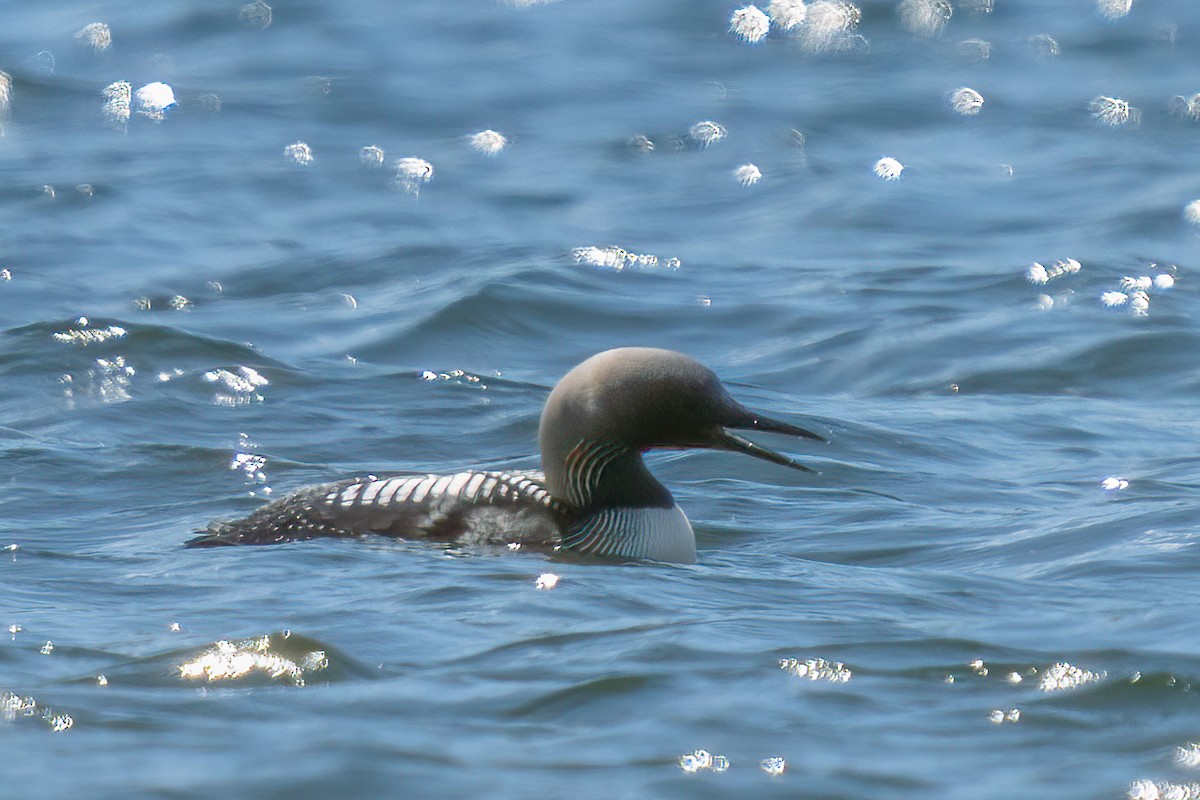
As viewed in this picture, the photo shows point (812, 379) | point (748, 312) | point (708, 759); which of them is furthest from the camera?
point (748, 312)

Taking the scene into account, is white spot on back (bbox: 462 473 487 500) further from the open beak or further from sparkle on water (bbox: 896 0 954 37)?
sparkle on water (bbox: 896 0 954 37)

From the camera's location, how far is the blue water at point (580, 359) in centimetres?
423

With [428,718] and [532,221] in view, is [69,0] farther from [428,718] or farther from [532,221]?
[428,718]

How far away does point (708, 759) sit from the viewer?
13.1ft

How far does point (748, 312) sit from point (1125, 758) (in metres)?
6.97

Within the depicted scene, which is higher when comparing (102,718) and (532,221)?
(102,718)

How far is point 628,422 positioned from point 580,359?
3897 mm

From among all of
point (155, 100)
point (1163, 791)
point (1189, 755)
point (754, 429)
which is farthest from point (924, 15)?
point (1163, 791)

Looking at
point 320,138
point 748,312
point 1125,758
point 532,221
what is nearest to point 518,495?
point 1125,758

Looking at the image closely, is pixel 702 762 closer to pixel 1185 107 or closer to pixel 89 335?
pixel 89 335

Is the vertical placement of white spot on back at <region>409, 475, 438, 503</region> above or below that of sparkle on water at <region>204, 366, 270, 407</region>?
above

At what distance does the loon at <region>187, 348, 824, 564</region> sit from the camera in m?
6.24

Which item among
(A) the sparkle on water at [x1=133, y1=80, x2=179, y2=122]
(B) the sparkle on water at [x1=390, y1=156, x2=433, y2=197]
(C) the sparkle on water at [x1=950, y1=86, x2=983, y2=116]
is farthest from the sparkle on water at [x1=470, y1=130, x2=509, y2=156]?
(C) the sparkle on water at [x1=950, y1=86, x2=983, y2=116]

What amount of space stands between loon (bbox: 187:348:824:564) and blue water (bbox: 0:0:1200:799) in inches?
6.7
